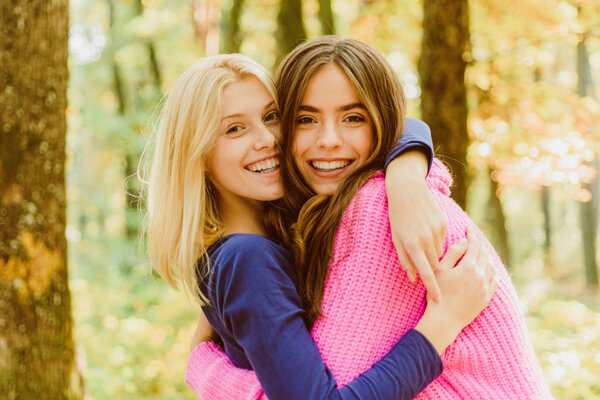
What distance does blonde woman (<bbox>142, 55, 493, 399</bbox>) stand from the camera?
4.91ft

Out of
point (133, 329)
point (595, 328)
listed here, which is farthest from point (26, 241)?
point (595, 328)

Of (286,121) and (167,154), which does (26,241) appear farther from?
(286,121)

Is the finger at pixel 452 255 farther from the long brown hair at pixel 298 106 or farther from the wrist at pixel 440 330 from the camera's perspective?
the long brown hair at pixel 298 106

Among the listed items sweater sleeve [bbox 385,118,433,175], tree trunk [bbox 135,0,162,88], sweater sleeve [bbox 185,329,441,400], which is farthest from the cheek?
tree trunk [bbox 135,0,162,88]

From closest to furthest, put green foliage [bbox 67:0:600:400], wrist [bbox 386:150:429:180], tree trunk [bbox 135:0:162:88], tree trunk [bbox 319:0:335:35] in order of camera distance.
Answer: wrist [bbox 386:150:429:180], green foliage [bbox 67:0:600:400], tree trunk [bbox 319:0:335:35], tree trunk [bbox 135:0:162:88]

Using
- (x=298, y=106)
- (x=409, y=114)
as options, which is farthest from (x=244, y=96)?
(x=409, y=114)

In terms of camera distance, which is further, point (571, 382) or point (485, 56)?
point (485, 56)

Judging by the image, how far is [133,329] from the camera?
791 cm

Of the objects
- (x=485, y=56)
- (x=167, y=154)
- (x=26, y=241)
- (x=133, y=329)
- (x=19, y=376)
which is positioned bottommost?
(x=133, y=329)

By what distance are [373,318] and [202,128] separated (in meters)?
0.92

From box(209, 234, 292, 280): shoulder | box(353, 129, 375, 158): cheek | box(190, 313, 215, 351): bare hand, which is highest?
box(353, 129, 375, 158): cheek

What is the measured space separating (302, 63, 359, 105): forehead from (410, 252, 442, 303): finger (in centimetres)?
64

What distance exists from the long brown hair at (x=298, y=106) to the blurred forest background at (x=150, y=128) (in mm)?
1527

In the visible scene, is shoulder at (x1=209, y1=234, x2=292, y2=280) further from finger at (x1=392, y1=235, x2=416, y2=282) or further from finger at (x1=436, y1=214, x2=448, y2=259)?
finger at (x1=436, y1=214, x2=448, y2=259)
